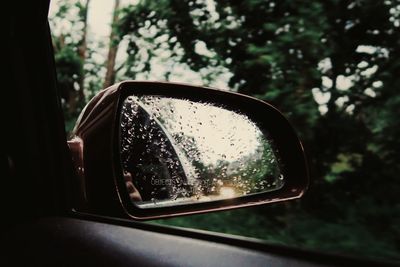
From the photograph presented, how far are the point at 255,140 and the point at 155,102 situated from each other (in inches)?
19.3

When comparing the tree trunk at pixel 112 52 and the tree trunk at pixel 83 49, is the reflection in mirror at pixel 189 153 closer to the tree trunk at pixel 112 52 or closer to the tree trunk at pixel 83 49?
the tree trunk at pixel 112 52

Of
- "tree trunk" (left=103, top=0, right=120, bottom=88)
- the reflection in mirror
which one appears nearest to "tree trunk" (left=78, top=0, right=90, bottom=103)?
"tree trunk" (left=103, top=0, right=120, bottom=88)

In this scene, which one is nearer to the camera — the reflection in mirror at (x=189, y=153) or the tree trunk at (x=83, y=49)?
the reflection in mirror at (x=189, y=153)

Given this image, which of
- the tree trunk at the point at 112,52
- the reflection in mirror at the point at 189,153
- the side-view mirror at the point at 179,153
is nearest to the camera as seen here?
the side-view mirror at the point at 179,153

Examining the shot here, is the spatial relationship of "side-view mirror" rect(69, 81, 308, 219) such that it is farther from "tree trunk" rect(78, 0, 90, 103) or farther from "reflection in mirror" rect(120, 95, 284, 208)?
"tree trunk" rect(78, 0, 90, 103)

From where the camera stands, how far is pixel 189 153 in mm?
1796

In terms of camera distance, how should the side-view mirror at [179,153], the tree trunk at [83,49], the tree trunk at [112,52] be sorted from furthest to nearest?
the tree trunk at [83,49] < the tree trunk at [112,52] < the side-view mirror at [179,153]

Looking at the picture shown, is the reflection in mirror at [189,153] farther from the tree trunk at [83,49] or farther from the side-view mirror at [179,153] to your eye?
the tree trunk at [83,49]

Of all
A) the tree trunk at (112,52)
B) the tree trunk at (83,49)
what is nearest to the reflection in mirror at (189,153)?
the tree trunk at (112,52)

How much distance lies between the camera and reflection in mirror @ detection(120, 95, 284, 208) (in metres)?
1.56

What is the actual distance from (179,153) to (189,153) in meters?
0.04

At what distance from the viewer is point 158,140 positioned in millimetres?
1746

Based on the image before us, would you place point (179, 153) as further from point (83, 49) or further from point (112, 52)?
point (83, 49)

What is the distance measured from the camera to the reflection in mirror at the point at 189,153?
156 cm
